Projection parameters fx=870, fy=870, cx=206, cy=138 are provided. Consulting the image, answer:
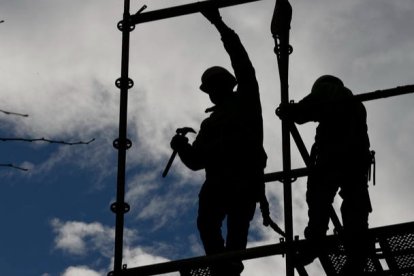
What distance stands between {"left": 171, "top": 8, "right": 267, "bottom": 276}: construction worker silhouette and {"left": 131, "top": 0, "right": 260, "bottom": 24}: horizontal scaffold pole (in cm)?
8

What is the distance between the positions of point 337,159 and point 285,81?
101 centimetres

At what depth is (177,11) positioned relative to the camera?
8.38 metres

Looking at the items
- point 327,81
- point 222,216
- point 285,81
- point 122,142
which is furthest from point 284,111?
point 122,142

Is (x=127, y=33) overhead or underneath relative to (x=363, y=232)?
overhead

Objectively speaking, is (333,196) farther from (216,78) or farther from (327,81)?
(216,78)

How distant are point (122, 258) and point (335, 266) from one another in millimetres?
1824

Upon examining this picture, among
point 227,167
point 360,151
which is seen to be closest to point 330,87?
point 360,151

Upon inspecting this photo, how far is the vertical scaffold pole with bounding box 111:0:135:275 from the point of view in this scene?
24.3 feet

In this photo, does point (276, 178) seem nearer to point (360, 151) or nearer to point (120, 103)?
point (360, 151)

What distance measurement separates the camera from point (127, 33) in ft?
27.6

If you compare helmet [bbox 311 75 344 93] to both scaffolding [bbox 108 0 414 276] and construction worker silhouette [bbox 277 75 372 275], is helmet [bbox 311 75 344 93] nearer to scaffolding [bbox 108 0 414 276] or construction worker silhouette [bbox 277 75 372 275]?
construction worker silhouette [bbox 277 75 372 275]

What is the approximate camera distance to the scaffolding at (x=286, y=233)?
23.1 feet

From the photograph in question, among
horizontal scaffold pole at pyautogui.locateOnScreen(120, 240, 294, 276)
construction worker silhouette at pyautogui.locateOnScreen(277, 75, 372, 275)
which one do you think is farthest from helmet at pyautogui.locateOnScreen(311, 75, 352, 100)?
horizontal scaffold pole at pyautogui.locateOnScreen(120, 240, 294, 276)

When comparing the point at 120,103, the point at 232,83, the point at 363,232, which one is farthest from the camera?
the point at 232,83
